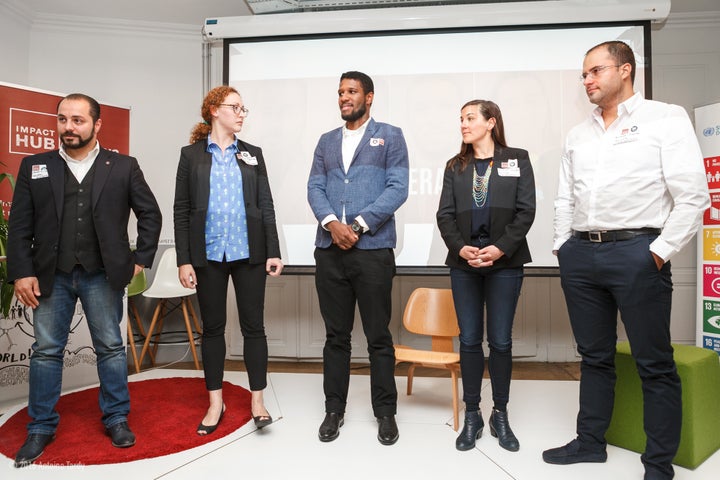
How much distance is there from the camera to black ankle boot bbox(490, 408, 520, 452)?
196cm

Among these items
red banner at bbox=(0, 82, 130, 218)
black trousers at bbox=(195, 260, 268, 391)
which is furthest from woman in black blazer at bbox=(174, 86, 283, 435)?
red banner at bbox=(0, 82, 130, 218)

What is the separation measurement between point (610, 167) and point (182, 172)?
1830mm

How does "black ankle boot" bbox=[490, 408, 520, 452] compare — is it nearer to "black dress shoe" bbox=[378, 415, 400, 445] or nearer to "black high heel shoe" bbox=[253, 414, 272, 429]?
"black dress shoe" bbox=[378, 415, 400, 445]

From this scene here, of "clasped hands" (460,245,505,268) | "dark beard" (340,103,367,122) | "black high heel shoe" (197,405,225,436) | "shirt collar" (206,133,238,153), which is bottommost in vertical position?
"black high heel shoe" (197,405,225,436)

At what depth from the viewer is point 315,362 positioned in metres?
3.75

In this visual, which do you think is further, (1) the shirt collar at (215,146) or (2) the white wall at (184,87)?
(2) the white wall at (184,87)

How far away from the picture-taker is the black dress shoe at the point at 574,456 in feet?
6.08

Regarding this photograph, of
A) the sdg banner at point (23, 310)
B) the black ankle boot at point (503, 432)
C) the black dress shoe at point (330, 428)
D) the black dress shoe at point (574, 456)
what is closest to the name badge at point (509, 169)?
the black ankle boot at point (503, 432)

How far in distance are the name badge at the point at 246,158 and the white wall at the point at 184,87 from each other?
1730 mm

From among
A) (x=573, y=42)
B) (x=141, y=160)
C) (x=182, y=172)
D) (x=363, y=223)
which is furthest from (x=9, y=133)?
(x=573, y=42)

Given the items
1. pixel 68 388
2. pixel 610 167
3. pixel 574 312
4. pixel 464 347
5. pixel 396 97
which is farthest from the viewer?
pixel 396 97

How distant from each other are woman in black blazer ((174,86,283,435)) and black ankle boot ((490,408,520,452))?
3.43ft

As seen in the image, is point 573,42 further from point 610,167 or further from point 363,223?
point 363,223

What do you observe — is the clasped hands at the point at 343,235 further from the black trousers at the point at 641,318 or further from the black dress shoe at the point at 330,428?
the black trousers at the point at 641,318
